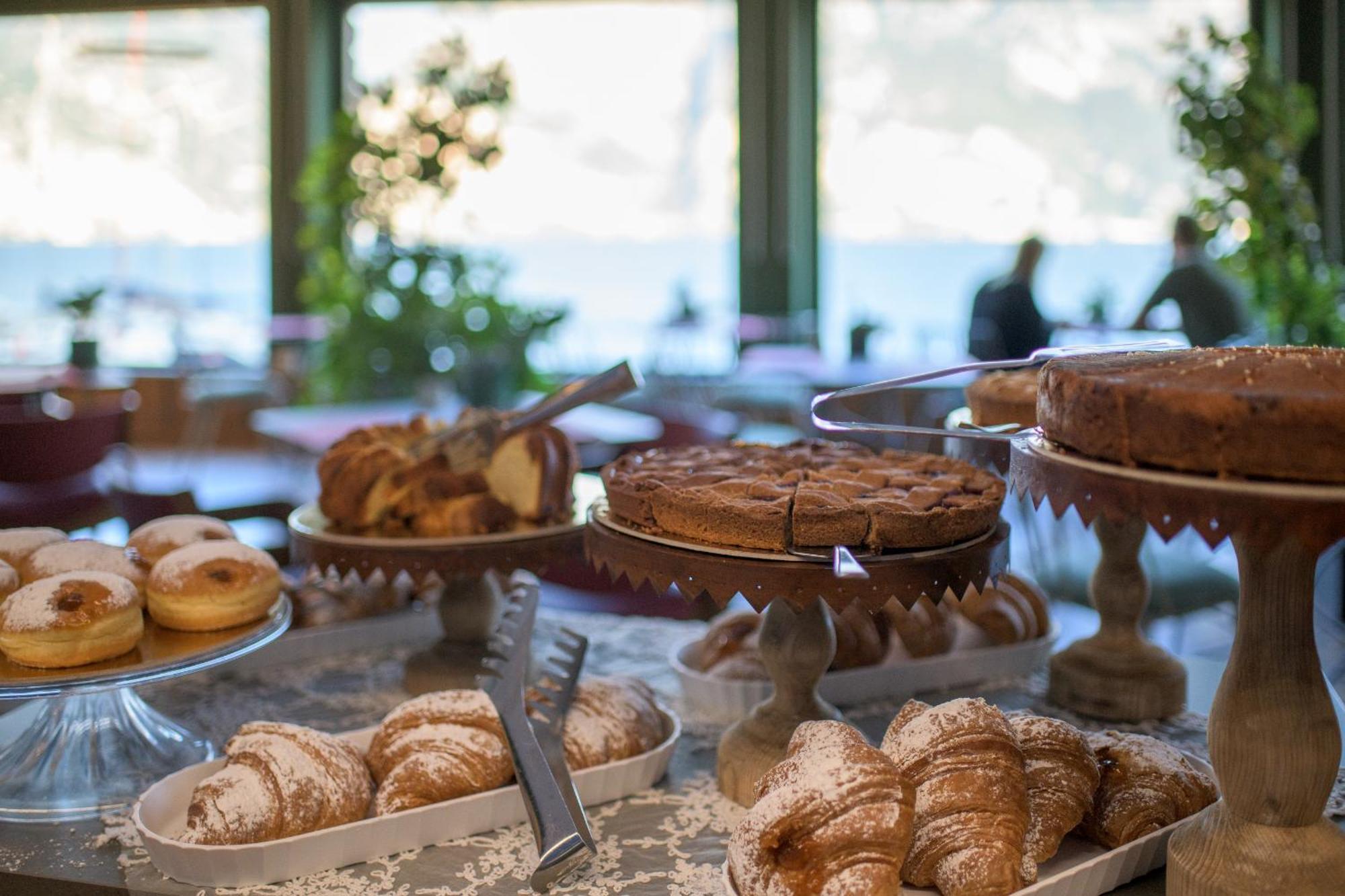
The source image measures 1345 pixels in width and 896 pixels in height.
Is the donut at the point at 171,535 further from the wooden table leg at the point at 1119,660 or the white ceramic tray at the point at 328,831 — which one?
the wooden table leg at the point at 1119,660

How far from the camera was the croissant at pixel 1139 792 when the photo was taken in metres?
1.01

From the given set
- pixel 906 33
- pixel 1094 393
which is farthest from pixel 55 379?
pixel 906 33

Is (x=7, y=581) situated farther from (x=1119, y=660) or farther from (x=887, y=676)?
(x=1119, y=660)

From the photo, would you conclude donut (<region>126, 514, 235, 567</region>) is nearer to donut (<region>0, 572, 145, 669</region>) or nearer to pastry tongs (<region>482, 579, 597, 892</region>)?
donut (<region>0, 572, 145, 669</region>)

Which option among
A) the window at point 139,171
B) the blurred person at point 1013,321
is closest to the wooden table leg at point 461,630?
the blurred person at point 1013,321

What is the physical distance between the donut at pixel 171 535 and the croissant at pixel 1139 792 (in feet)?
3.06

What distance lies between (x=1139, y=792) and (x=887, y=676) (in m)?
0.45

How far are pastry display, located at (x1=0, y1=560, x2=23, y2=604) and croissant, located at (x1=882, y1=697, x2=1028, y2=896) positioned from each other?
2.85 ft

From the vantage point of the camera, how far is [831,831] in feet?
2.74

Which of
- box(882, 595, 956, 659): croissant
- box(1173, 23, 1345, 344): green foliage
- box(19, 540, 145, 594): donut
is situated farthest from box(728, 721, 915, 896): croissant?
box(1173, 23, 1345, 344): green foliage

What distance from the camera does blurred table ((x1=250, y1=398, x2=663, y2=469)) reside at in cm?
360

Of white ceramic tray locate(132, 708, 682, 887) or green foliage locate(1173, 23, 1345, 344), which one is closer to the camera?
white ceramic tray locate(132, 708, 682, 887)

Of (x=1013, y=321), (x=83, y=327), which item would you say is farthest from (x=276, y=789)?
(x=83, y=327)

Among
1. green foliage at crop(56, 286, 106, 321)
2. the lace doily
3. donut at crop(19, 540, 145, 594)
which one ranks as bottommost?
the lace doily
